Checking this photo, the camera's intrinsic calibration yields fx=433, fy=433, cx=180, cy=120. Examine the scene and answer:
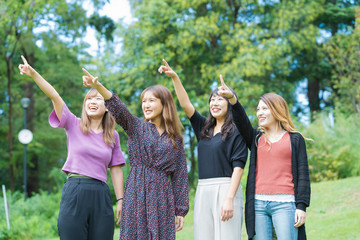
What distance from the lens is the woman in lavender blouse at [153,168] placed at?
10.9 ft

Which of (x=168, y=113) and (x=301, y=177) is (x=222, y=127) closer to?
(x=168, y=113)

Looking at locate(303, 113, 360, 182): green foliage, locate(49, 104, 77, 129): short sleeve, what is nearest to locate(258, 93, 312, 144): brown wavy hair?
locate(49, 104, 77, 129): short sleeve

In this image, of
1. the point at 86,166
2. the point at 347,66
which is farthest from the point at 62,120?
the point at 347,66

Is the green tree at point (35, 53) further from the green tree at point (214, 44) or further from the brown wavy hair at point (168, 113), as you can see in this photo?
the brown wavy hair at point (168, 113)

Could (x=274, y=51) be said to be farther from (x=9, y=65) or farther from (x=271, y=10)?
(x=9, y=65)

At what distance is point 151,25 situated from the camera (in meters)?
14.6

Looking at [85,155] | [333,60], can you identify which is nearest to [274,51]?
[333,60]

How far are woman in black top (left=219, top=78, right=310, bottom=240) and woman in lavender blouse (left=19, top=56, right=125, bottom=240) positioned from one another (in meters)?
1.08

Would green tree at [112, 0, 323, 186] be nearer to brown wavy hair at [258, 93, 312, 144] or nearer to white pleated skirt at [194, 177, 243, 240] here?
brown wavy hair at [258, 93, 312, 144]

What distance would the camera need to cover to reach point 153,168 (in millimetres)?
3445

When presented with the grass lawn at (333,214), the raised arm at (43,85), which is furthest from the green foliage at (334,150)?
the raised arm at (43,85)

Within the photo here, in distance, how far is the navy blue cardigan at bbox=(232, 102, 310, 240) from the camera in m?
3.40

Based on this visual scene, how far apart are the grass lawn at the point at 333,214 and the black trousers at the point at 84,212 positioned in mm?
3885

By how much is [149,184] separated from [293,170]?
3.81 ft
